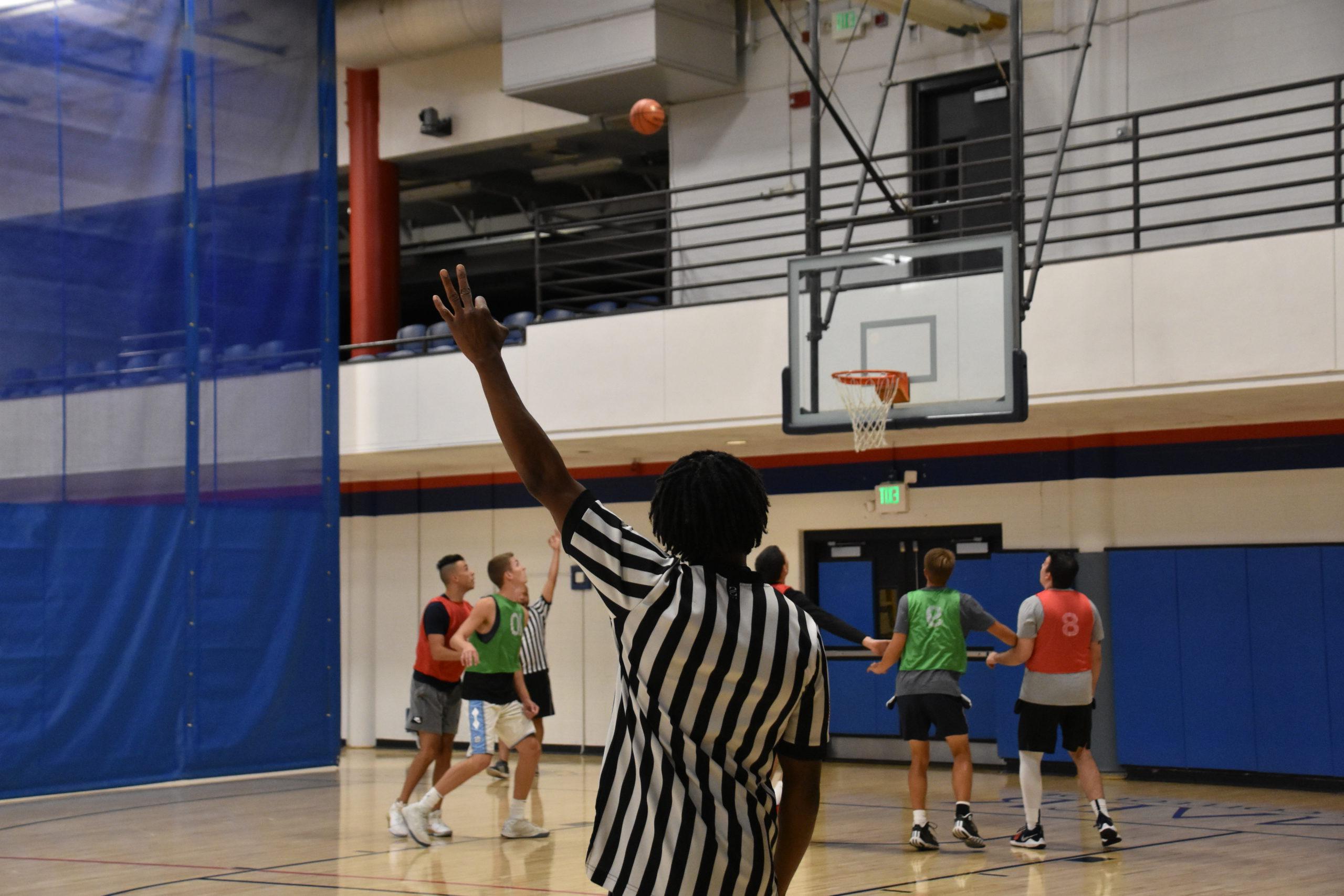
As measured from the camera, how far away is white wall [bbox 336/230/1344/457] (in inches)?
389

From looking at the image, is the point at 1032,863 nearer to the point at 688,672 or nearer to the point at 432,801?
the point at 432,801

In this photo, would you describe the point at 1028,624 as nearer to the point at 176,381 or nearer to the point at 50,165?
the point at 176,381

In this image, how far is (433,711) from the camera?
9570 millimetres

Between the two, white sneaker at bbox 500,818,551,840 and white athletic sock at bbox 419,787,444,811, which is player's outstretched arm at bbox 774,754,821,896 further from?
white sneaker at bbox 500,818,551,840

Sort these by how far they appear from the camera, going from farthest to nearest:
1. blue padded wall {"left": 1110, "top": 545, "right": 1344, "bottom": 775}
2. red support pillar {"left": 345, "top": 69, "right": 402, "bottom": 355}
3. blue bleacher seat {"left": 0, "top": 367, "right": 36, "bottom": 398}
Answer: red support pillar {"left": 345, "top": 69, "right": 402, "bottom": 355} → blue padded wall {"left": 1110, "top": 545, "right": 1344, "bottom": 775} → blue bleacher seat {"left": 0, "top": 367, "right": 36, "bottom": 398}

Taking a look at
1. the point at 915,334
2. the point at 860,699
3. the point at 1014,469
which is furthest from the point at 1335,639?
the point at 915,334

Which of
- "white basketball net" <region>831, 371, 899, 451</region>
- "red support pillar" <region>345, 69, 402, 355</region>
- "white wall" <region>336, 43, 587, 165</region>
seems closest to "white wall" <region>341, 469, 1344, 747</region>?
"red support pillar" <region>345, 69, 402, 355</region>

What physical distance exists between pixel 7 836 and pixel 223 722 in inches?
101

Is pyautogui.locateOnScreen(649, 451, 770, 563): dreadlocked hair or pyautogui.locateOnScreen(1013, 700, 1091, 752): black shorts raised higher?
pyautogui.locateOnScreen(649, 451, 770, 563): dreadlocked hair

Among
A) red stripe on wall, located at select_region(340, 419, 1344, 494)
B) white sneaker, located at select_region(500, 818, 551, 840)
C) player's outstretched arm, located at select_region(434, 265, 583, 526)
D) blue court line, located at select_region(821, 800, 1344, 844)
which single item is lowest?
blue court line, located at select_region(821, 800, 1344, 844)

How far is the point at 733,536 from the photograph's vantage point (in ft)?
8.05

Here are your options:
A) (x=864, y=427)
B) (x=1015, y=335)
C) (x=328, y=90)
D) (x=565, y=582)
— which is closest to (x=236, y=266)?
(x=328, y=90)

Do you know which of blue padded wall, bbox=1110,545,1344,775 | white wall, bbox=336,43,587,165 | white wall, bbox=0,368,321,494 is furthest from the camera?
white wall, bbox=336,43,587,165

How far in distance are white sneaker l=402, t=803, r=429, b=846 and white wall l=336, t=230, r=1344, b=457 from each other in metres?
4.26
